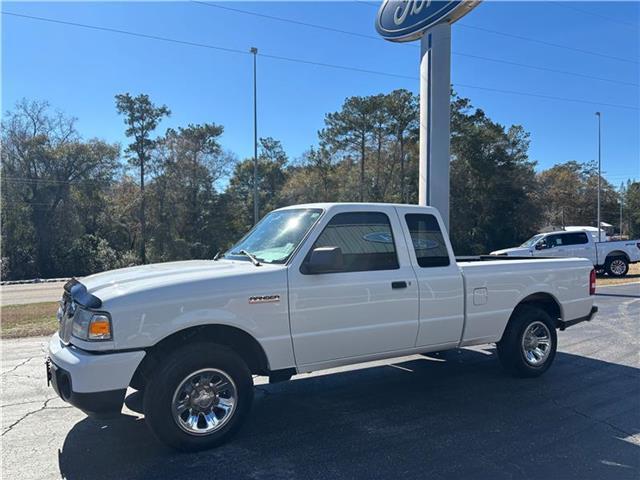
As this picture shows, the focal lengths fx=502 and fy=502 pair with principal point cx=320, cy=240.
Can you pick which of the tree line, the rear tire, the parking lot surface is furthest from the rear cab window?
the tree line

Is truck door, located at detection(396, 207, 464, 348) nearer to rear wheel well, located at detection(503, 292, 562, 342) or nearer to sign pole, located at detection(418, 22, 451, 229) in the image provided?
rear wheel well, located at detection(503, 292, 562, 342)

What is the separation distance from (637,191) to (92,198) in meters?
84.5

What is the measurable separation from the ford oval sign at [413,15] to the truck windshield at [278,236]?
8487 millimetres

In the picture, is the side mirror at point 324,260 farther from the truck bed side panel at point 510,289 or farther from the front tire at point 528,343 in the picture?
the front tire at point 528,343

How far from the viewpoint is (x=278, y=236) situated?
498cm

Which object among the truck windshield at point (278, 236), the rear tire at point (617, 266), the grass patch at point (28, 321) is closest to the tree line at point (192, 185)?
the rear tire at point (617, 266)

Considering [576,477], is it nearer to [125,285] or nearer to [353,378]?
[353,378]

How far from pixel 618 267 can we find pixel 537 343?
1803 cm

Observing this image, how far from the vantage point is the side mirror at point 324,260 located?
4.32 meters

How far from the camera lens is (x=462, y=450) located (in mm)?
4090

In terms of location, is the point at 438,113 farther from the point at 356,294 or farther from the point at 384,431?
the point at 384,431

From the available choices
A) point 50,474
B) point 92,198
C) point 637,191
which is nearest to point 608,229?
point 637,191

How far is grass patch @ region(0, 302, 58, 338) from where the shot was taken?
9.18 m

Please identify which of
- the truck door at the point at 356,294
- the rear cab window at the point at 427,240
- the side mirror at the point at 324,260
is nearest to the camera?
the side mirror at the point at 324,260
